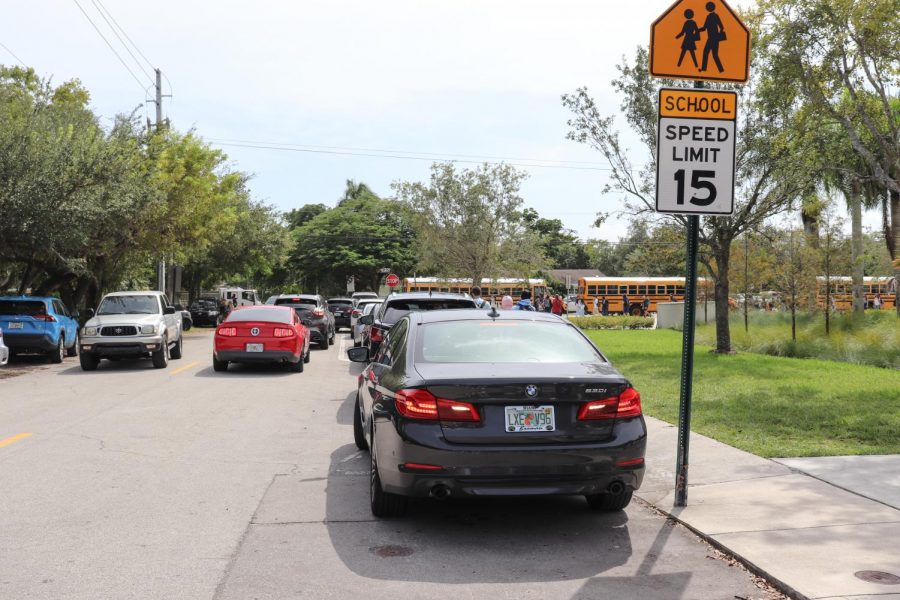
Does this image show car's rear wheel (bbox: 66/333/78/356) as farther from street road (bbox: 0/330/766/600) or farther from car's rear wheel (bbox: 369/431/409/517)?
car's rear wheel (bbox: 369/431/409/517)

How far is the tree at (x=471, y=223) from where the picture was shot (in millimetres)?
41656

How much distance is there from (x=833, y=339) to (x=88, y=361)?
17.1m

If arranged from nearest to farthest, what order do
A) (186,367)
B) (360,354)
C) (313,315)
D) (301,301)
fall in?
(360,354) → (186,367) → (313,315) → (301,301)

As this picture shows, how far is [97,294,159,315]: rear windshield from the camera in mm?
19375

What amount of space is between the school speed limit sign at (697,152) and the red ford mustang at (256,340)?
12.1 metres

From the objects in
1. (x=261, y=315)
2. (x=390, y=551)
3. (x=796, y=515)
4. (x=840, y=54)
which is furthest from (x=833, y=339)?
(x=390, y=551)

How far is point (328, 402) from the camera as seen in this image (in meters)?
13.2

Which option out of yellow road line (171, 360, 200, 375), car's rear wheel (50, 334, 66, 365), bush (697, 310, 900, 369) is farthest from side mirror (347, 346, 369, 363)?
car's rear wheel (50, 334, 66, 365)

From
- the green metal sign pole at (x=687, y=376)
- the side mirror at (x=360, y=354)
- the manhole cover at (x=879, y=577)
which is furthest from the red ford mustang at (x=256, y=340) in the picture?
the manhole cover at (x=879, y=577)

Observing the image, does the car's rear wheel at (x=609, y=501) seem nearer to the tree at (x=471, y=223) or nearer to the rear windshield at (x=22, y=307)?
the rear windshield at (x=22, y=307)

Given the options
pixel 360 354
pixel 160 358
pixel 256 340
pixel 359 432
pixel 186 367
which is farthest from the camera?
pixel 186 367

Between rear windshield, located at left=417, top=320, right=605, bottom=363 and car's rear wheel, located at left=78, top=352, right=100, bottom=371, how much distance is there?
13484mm

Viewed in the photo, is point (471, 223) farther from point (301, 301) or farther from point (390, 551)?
point (390, 551)

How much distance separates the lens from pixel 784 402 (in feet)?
38.4
